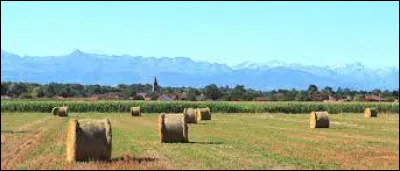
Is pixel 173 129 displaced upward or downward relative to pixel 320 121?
downward

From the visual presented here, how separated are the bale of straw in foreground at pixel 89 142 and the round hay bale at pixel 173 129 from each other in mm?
8026

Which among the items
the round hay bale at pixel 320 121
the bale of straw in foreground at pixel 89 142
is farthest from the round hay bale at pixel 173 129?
the round hay bale at pixel 320 121

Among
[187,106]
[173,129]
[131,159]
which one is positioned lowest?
[131,159]

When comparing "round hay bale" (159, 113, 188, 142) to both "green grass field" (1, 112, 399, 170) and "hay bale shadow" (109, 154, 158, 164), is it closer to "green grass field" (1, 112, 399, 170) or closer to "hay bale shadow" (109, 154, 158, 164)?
"green grass field" (1, 112, 399, 170)

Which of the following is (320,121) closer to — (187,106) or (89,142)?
(89,142)

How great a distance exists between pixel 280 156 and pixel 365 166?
11.2ft

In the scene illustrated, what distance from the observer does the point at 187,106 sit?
93312mm

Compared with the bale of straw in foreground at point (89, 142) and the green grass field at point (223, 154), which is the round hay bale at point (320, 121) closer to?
the green grass field at point (223, 154)

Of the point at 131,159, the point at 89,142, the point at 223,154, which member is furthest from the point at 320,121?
the point at 89,142

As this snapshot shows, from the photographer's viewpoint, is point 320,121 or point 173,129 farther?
point 320,121

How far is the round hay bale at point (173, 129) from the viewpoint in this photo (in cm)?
2944

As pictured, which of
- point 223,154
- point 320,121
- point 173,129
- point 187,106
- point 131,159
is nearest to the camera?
point 131,159

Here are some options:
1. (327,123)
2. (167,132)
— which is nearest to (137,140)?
(167,132)

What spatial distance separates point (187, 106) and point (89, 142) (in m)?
72.3
